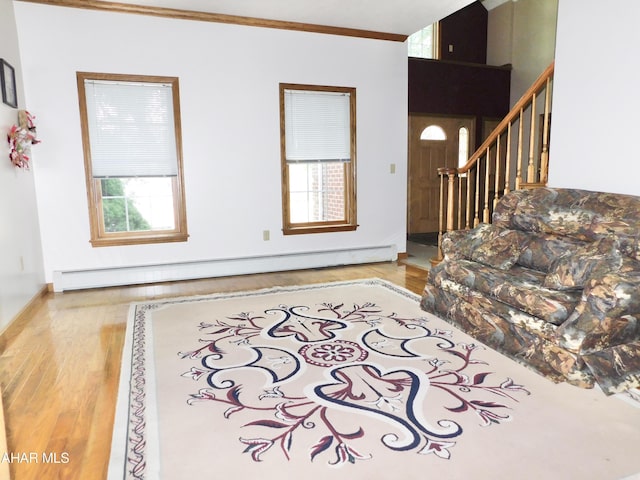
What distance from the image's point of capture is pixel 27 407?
215 centimetres

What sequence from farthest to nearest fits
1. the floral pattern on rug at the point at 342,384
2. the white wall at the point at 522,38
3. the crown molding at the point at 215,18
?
the white wall at the point at 522,38 < the crown molding at the point at 215,18 < the floral pattern on rug at the point at 342,384

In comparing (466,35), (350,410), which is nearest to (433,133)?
(466,35)

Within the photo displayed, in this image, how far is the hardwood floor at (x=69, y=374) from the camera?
69.4 inches

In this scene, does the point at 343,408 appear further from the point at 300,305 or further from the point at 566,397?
the point at 300,305

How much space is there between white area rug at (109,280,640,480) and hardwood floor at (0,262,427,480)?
106mm

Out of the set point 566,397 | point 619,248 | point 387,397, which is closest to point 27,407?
point 387,397

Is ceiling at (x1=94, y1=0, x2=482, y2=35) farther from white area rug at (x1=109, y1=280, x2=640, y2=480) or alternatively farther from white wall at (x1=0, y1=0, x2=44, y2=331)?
white area rug at (x1=109, y1=280, x2=640, y2=480)

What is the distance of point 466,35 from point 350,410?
307 inches

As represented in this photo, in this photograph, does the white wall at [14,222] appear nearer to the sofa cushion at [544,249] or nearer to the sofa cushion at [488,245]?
the sofa cushion at [488,245]

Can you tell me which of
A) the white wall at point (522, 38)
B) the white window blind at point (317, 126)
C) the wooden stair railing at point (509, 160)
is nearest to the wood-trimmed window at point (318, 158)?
the white window blind at point (317, 126)

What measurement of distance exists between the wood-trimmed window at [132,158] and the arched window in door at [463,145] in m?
4.93

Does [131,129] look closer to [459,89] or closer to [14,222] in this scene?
[14,222]

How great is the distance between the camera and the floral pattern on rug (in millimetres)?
1836

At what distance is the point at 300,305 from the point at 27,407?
201cm
